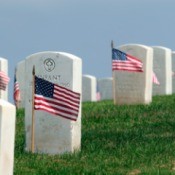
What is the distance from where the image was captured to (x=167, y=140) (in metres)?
21.4

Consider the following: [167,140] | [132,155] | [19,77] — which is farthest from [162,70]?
[132,155]

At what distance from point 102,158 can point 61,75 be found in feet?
7.72

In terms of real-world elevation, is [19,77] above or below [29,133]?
above

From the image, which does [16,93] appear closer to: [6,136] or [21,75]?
[21,75]

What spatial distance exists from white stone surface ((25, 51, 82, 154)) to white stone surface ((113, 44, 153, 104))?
7.95m

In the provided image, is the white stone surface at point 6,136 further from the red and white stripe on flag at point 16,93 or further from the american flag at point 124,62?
the red and white stripe on flag at point 16,93

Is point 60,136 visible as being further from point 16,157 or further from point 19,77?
point 19,77

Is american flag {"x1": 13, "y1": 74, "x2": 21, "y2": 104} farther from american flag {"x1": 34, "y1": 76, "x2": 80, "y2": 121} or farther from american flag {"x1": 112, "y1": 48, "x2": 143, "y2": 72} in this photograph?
american flag {"x1": 34, "y1": 76, "x2": 80, "y2": 121}

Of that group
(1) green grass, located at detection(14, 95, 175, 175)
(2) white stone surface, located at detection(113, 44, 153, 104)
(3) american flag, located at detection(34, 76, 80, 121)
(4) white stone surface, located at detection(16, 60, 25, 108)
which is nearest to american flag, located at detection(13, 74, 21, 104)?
(4) white stone surface, located at detection(16, 60, 25, 108)

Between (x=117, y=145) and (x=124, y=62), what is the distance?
7782 millimetres

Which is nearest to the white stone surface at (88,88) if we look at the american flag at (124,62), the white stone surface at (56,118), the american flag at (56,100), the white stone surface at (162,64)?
the white stone surface at (162,64)

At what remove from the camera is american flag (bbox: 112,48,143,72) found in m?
27.8

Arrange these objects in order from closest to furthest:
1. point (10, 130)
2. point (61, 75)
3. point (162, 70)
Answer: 1. point (10, 130)
2. point (61, 75)
3. point (162, 70)

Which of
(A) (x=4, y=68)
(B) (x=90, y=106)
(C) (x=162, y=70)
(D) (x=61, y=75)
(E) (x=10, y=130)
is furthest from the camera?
(C) (x=162, y=70)
